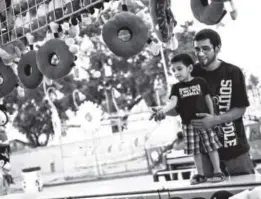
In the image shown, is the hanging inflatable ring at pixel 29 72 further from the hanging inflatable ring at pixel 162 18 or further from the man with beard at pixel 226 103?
the man with beard at pixel 226 103

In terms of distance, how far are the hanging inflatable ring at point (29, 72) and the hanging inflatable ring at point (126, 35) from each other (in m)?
0.69

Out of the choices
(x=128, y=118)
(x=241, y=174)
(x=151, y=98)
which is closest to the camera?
(x=241, y=174)

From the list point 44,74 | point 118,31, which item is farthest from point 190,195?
point 44,74

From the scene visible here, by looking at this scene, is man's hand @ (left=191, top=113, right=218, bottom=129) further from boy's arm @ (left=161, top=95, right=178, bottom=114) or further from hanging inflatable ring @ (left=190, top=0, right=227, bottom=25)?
hanging inflatable ring @ (left=190, top=0, right=227, bottom=25)

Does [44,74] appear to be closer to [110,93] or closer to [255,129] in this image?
[255,129]

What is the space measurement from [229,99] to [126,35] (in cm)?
69

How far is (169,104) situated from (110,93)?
8.54 metres

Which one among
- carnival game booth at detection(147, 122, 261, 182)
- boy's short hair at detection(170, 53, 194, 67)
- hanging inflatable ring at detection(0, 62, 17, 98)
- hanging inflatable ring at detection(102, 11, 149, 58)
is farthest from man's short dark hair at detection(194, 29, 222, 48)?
hanging inflatable ring at detection(0, 62, 17, 98)

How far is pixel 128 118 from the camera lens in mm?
9820

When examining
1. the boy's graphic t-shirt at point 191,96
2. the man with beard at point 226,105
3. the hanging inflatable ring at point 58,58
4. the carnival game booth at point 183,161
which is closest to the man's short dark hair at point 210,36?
the man with beard at point 226,105

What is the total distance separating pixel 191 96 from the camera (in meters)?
2.04

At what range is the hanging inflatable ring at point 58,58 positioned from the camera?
8.32 ft

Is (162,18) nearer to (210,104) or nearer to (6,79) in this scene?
(210,104)

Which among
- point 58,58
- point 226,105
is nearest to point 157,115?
point 226,105
